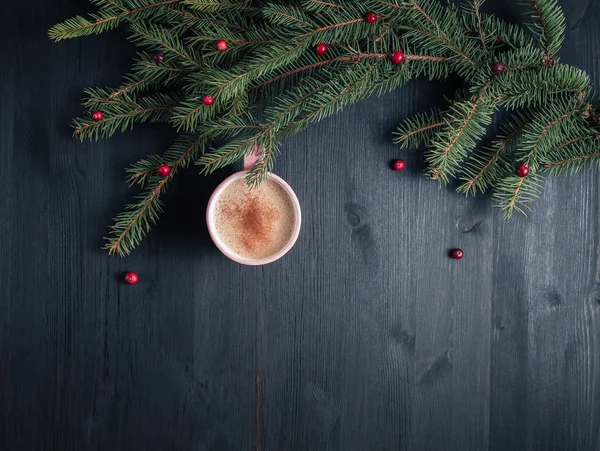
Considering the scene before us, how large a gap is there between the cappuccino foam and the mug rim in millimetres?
12

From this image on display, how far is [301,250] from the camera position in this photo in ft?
4.33

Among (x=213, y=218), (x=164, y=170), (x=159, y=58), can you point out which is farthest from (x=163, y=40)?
(x=213, y=218)

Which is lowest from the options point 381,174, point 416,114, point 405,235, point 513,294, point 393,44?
point 513,294

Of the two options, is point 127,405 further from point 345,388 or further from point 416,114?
point 416,114

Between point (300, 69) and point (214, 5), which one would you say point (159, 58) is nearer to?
point (214, 5)

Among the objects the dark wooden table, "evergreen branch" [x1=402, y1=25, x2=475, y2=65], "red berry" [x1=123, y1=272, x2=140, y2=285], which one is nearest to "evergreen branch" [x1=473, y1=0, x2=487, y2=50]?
"evergreen branch" [x1=402, y1=25, x2=475, y2=65]

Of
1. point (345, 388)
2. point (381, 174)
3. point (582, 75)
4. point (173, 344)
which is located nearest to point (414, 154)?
point (381, 174)

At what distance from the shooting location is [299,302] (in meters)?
1.33

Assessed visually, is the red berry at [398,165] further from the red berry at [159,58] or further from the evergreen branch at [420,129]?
the red berry at [159,58]

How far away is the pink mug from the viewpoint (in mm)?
1183

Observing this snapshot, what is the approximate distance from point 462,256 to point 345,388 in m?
0.40

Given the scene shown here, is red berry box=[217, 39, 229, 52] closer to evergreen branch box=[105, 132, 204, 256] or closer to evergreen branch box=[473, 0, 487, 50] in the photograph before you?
evergreen branch box=[105, 132, 204, 256]

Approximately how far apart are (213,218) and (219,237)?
0.13 ft

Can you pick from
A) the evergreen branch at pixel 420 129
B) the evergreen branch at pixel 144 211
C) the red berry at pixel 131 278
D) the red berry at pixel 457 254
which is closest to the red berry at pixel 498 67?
the evergreen branch at pixel 420 129
